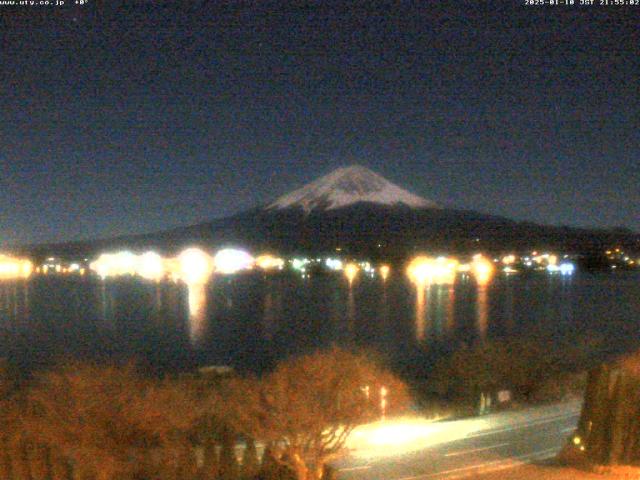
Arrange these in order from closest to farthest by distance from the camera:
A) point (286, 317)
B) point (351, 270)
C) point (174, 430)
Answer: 1. point (174, 430)
2. point (286, 317)
3. point (351, 270)

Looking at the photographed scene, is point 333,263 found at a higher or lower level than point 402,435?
higher

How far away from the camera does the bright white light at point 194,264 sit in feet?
188

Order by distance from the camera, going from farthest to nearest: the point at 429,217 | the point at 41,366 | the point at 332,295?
the point at 429,217 → the point at 332,295 → the point at 41,366

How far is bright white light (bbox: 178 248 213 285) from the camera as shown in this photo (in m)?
57.4

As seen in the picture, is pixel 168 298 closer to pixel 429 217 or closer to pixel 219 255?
pixel 219 255

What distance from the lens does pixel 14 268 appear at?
66812 millimetres

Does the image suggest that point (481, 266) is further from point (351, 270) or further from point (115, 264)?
point (115, 264)

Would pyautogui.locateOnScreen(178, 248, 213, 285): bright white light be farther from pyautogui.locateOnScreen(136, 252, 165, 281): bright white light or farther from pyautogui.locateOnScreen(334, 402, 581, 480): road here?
pyautogui.locateOnScreen(334, 402, 581, 480): road

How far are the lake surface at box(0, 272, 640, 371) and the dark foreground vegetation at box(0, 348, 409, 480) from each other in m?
12.0

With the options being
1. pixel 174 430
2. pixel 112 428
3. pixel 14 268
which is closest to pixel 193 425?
pixel 174 430

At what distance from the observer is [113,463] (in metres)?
6.61

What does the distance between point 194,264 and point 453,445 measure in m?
53.1

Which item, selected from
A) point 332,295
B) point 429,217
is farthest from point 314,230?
point 332,295

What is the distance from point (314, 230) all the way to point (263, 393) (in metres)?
54.4
